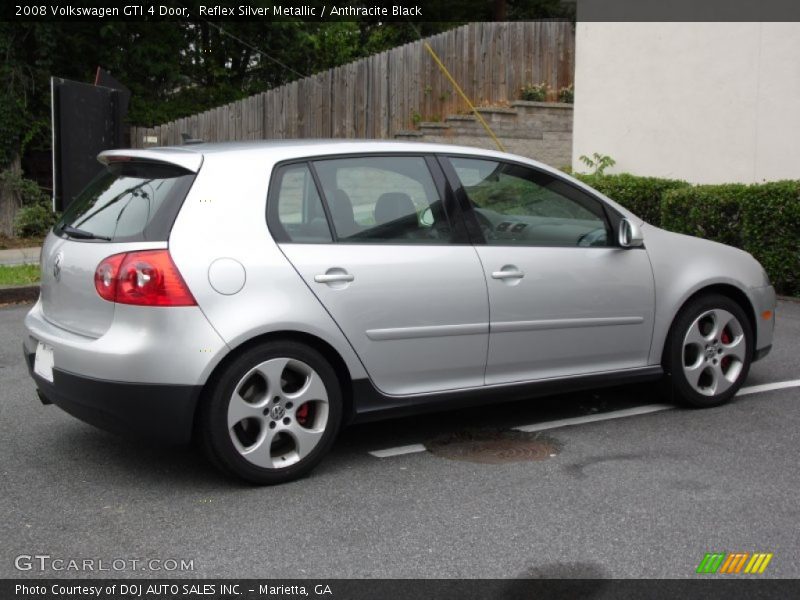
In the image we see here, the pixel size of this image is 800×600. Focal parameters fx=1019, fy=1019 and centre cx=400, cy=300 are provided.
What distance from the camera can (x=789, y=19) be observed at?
11438mm

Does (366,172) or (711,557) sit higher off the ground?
(366,172)

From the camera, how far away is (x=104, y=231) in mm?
4867

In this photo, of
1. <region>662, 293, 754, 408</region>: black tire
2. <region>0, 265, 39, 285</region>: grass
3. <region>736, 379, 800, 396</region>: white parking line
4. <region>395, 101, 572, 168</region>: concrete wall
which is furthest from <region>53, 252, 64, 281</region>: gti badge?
<region>395, 101, 572, 168</region>: concrete wall

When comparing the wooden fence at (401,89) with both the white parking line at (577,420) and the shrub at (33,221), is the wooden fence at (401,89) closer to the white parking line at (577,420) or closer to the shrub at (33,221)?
the shrub at (33,221)

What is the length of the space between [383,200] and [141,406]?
5.30 ft

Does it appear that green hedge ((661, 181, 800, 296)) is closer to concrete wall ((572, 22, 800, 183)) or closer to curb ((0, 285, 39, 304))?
concrete wall ((572, 22, 800, 183))

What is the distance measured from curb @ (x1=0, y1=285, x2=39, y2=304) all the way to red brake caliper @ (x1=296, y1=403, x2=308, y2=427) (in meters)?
A: 7.18

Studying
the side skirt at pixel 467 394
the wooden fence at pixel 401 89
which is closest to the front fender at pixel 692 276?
the side skirt at pixel 467 394

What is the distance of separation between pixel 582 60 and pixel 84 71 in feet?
37.7

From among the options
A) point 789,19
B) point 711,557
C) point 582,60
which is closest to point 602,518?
point 711,557

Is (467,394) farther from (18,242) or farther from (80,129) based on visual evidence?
(18,242)

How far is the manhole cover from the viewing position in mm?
5293

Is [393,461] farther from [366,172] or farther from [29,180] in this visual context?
[29,180]

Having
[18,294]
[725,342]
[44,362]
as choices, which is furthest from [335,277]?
[18,294]
